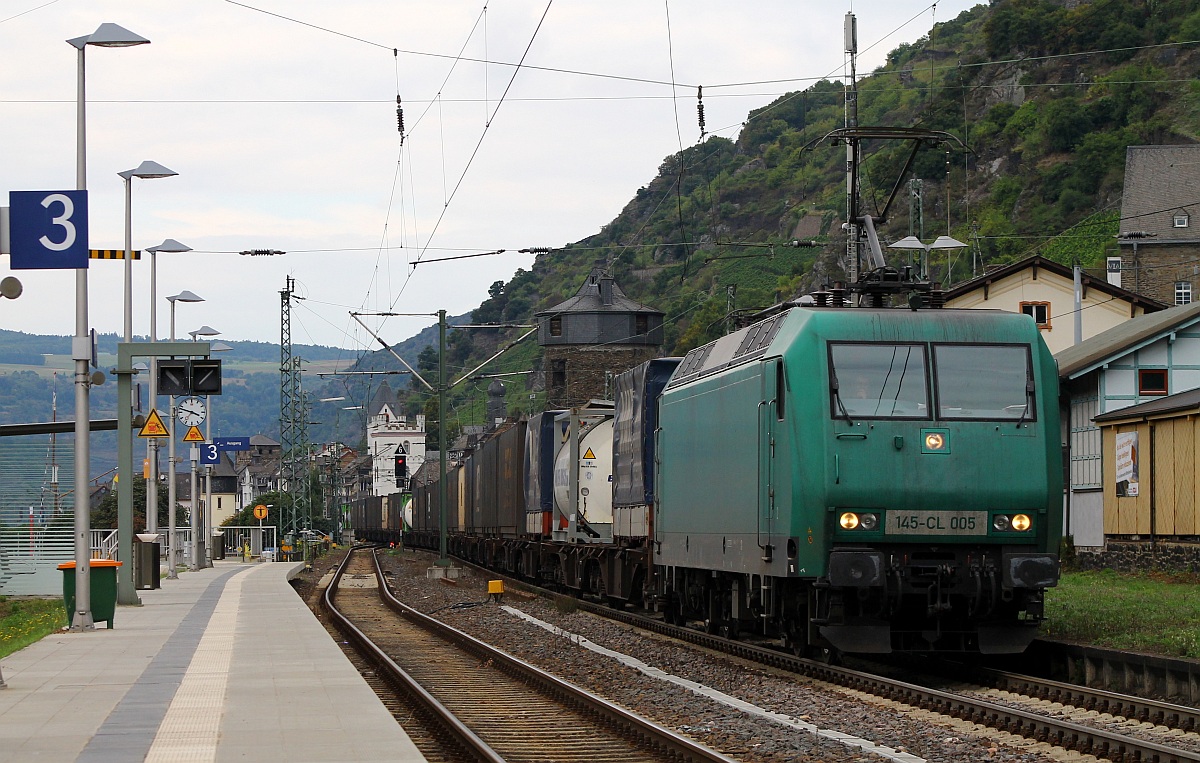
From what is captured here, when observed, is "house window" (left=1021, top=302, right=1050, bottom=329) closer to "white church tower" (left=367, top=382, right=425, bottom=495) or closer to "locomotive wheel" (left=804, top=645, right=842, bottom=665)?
"locomotive wheel" (left=804, top=645, right=842, bottom=665)

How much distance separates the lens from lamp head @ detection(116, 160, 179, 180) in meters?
30.7

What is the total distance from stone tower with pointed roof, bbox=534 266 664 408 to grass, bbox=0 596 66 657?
67336mm

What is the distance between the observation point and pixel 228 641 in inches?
729

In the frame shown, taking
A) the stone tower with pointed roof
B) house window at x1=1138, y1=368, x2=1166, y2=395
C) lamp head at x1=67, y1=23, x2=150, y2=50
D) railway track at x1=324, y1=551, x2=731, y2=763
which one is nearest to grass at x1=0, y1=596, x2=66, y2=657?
railway track at x1=324, y1=551, x2=731, y2=763

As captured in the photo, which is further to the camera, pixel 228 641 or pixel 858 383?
pixel 228 641

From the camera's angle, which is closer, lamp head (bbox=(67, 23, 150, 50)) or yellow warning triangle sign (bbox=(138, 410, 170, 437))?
lamp head (bbox=(67, 23, 150, 50))

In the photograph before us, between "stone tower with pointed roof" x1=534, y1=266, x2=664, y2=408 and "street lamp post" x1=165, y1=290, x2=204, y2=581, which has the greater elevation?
"stone tower with pointed roof" x1=534, y1=266, x2=664, y2=408

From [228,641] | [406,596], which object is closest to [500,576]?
[406,596]

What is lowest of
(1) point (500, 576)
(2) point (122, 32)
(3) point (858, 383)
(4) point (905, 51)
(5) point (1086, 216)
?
(1) point (500, 576)

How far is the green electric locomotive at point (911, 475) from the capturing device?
13070 mm

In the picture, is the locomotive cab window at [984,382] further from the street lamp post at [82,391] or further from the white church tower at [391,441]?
the white church tower at [391,441]

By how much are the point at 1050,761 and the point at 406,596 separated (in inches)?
959

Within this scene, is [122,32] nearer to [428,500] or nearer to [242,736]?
[242,736]

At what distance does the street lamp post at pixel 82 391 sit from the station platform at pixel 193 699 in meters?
0.61
